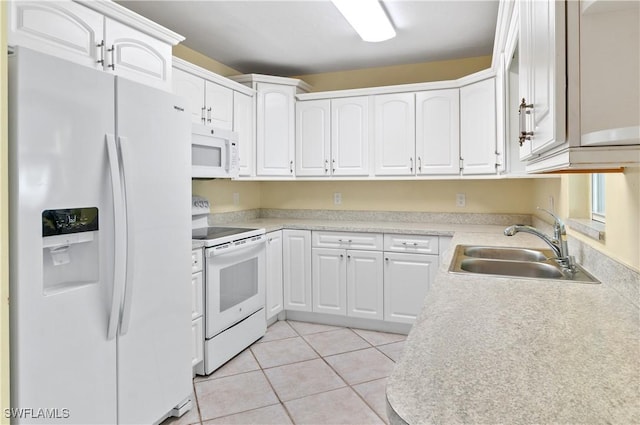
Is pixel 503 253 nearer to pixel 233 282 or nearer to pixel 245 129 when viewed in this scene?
pixel 233 282

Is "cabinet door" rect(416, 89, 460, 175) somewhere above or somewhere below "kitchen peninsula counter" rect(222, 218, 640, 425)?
above

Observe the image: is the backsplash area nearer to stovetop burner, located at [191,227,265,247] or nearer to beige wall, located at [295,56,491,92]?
stovetop burner, located at [191,227,265,247]

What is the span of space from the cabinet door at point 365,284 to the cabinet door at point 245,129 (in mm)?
1161

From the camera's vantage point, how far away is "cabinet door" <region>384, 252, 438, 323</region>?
3.20 metres

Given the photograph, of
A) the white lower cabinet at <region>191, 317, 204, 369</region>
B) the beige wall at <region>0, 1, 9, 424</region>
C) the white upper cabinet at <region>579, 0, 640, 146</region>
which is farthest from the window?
the beige wall at <region>0, 1, 9, 424</region>

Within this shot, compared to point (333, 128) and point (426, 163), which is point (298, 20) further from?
point (426, 163)

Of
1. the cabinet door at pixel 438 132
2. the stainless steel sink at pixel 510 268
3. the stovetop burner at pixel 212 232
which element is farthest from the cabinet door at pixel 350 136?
the stainless steel sink at pixel 510 268

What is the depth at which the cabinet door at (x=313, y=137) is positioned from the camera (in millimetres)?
3729

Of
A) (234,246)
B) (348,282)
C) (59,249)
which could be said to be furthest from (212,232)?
(59,249)

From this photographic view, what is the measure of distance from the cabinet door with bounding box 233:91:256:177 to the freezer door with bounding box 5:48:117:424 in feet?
5.81

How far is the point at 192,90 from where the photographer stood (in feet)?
9.37

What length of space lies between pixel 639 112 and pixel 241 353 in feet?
9.02

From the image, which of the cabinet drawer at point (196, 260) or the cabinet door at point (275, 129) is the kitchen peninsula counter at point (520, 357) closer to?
the cabinet drawer at point (196, 260)

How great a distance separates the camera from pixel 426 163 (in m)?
3.43
